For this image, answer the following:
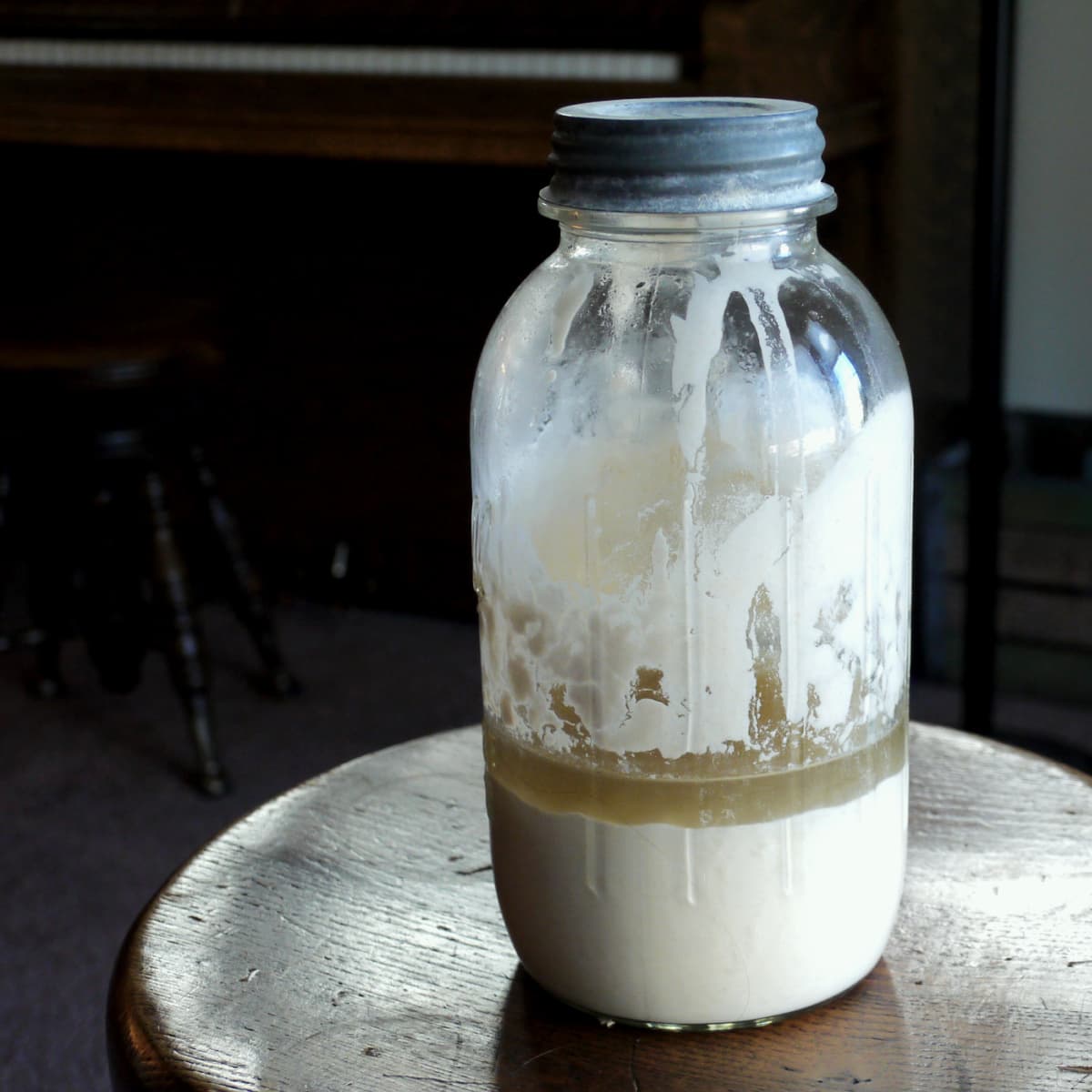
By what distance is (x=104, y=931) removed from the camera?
1.71 meters

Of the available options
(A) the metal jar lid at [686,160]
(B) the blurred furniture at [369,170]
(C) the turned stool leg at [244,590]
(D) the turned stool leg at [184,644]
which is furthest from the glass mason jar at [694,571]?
(C) the turned stool leg at [244,590]

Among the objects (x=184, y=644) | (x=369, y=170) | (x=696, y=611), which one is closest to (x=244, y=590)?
(x=184, y=644)

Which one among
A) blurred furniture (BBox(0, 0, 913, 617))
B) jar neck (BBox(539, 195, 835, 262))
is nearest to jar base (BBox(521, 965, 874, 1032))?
jar neck (BBox(539, 195, 835, 262))

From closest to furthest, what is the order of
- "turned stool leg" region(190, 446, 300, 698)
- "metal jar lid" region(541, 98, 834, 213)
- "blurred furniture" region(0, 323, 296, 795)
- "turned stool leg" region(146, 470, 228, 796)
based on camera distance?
Result: 1. "metal jar lid" region(541, 98, 834, 213)
2. "blurred furniture" region(0, 323, 296, 795)
3. "turned stool leg" region(146, 470, 228, 796)
4. "turned stool leg" region(190, 446, 300, 698)

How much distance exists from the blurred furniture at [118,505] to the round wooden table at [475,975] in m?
1.15

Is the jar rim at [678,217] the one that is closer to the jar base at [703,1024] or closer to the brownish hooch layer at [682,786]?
the brownish hooch layer at [682,786]

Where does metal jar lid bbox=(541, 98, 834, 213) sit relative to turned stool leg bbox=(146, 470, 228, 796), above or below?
above

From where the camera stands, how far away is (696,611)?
0.56 meters

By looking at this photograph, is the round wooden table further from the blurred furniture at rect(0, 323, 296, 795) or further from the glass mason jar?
the blurred furniture at rect(0, 323, 296, 795)

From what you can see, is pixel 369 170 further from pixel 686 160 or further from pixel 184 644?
pixel 686 160

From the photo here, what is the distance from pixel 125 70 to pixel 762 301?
1973 millimetres

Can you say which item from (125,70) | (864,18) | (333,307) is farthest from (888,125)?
(125,70)

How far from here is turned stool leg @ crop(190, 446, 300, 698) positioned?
213 centimetres

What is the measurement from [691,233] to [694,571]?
122mm
